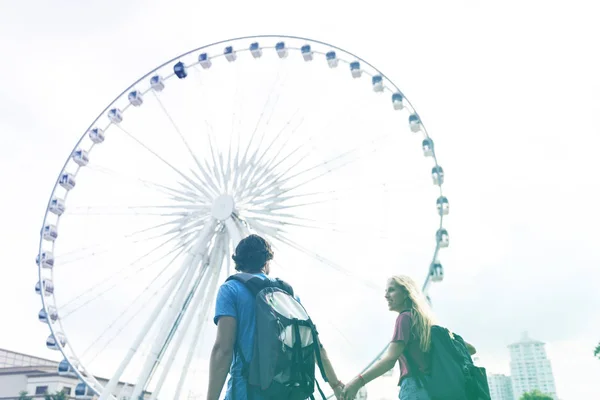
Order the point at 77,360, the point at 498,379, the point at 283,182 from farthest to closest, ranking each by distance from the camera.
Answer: the point at 498,379 < the point at 77,360 < the point at 283,182

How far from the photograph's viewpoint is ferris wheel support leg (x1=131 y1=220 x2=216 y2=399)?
16000 millimetres

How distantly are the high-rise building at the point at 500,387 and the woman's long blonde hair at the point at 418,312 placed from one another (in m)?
143

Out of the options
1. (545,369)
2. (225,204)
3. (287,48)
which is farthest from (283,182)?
(545,369)

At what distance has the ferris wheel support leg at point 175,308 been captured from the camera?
16.0m

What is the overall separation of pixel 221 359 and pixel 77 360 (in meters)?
18.0

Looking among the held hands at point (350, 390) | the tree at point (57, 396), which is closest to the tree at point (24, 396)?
the tree at point (57, 396)

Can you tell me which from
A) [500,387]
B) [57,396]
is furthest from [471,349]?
[500,387]

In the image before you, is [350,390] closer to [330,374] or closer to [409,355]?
[330,374]

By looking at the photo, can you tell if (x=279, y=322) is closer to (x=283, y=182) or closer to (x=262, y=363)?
(x=262, y=363)

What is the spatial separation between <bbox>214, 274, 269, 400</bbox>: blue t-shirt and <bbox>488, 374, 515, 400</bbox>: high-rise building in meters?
144

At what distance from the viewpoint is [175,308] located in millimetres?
16750

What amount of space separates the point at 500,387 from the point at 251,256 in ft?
487

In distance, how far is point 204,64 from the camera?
66.7ft

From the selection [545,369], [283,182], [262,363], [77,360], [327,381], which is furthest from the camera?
[545,369]
